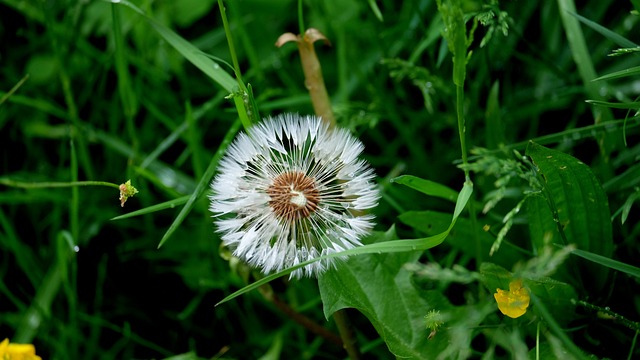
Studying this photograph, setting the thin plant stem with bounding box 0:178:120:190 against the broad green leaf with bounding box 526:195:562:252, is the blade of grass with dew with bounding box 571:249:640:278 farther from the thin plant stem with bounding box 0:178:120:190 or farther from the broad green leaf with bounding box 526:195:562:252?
the thin plant stem with bounding box 0:178:120:190

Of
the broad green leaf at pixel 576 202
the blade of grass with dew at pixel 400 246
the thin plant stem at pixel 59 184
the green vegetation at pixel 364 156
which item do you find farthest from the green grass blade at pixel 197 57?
the broad green leaf at pixel 576 202

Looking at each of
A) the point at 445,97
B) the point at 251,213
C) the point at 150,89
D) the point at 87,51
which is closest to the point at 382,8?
the point at 445,97

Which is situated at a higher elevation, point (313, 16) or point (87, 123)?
point (313, 16)

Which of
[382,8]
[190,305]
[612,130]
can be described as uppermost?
[382,8]

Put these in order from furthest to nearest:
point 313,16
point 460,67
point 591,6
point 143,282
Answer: point 313,16 → point 591,6 → point 143,282 → point 460,67

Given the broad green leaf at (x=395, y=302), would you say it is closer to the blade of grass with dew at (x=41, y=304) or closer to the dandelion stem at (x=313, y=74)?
the dandelion stem at (x=313, y=74)

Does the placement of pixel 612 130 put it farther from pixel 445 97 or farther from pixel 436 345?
pixel 436 345

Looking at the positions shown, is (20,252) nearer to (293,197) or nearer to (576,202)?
(293,197)
